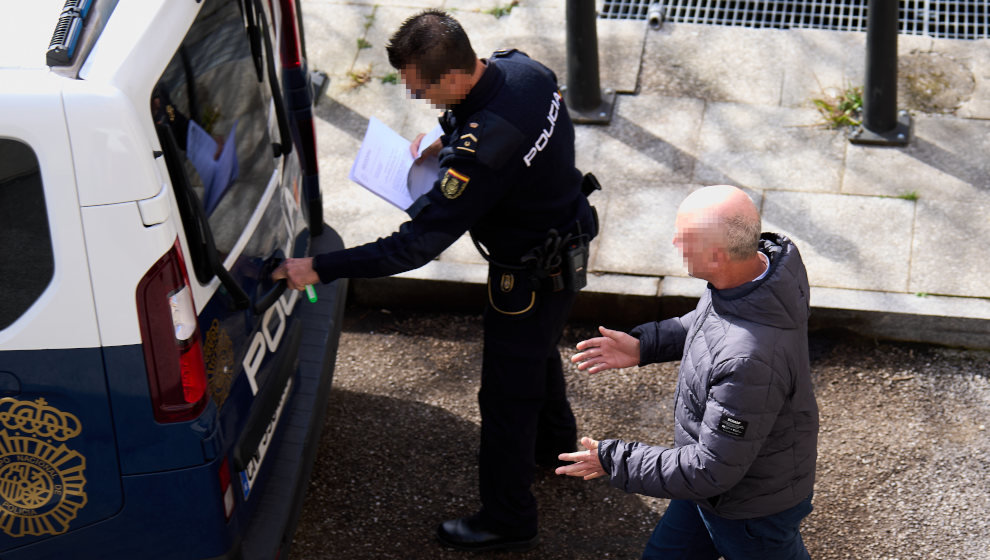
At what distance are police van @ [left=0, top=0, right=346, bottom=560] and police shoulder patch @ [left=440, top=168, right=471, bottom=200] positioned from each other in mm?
622

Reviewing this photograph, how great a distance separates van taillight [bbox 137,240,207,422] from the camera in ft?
8.89

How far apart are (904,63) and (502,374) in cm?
396

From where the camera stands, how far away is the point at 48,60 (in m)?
2.55

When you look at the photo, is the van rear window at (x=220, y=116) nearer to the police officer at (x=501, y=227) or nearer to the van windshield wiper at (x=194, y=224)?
the van windshield wiper at (x=194, y=224)

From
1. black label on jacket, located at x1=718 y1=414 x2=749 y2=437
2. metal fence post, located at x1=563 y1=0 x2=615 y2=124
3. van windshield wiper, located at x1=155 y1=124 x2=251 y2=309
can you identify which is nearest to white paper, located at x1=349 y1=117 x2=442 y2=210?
van windshield wiper, located at x1=155 y1=124 x2=251 y2=309

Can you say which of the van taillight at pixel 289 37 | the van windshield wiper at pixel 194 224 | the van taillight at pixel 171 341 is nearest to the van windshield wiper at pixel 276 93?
the van taillight at pixel 289 37

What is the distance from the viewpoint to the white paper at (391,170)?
3.58 metres

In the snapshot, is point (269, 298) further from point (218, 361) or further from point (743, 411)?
point (743, 411)

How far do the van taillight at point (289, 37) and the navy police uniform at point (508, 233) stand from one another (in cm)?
83

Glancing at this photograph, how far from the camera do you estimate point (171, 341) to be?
2.79 meters

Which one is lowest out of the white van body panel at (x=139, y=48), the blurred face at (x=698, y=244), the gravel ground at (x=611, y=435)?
the gravel ground at (x=611, y=435)

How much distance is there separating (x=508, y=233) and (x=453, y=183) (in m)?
0.33

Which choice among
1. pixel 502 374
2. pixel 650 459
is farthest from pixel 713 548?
pixel 502 374

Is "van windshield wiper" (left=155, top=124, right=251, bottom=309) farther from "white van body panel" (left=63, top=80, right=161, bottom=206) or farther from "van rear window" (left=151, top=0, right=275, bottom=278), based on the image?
"white van body panel" (left=63, top=80, right=161, bottom=206)
